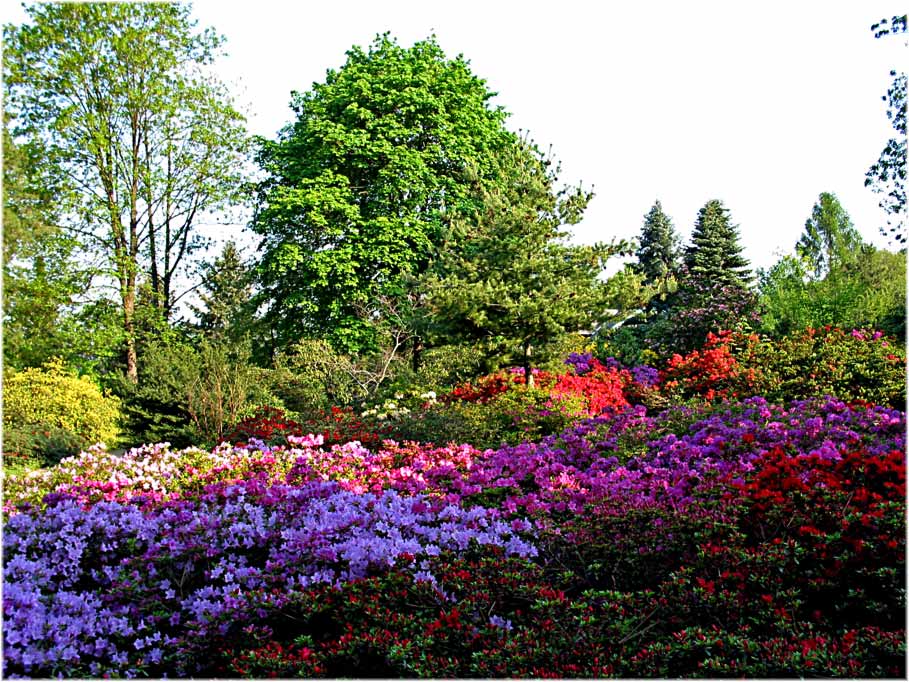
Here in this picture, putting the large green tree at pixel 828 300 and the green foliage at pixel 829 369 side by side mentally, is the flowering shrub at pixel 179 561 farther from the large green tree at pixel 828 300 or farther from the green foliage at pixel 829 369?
the large green tree at pixel 828 300

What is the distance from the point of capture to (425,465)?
17.1 feet

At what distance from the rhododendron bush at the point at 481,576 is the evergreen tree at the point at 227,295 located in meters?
12.4

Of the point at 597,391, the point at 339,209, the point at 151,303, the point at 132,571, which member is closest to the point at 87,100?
the point at 151,303

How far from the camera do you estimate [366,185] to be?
1593 cm

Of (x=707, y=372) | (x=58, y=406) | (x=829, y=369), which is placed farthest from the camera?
(x=58, y=406)

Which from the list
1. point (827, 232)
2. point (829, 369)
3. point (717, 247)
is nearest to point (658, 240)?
point (717, 247)

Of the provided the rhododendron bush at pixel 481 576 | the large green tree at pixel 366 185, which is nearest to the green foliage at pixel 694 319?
the large green tree at pixel 366 185

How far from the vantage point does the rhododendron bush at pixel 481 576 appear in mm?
2479

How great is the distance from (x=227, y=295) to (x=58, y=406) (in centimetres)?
1187

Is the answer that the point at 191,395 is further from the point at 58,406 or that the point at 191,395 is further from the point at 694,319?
the point at 694,319

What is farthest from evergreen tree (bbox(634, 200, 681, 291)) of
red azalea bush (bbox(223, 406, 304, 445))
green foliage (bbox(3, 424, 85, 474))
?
green foliage (bbox(3, 424, 85, 474))

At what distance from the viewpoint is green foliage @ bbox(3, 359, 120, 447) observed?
1062 cm

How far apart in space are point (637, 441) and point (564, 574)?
265cm

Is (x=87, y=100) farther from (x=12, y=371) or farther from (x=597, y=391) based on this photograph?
(x=597, y=391)
